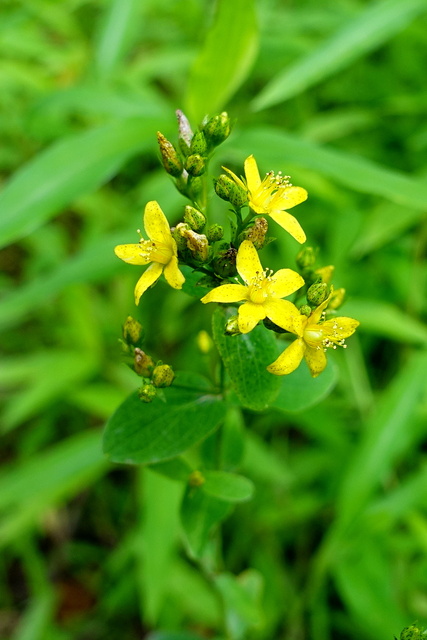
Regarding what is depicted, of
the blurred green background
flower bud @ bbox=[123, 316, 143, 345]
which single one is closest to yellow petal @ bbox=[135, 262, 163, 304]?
flower bud @ bbox=[123, 316, 143, 345]

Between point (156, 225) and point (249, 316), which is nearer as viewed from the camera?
point (249, 316)

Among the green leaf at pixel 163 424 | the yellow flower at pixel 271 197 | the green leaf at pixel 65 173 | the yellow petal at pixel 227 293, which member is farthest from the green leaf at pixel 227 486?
the green leaf at pixel 65 173

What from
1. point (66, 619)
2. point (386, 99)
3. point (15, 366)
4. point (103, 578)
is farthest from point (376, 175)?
point (66, 619)

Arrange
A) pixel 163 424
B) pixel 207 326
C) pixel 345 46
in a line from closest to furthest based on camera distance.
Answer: pixel 163 424, pixel 345 46, pixel 207 326

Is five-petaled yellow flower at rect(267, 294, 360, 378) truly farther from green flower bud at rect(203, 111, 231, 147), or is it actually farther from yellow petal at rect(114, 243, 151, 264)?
green flower bud at rect(203, 111, 231, 147)

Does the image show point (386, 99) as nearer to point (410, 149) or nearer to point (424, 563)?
point (410, 149)

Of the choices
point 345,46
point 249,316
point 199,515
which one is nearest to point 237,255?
point 249,316

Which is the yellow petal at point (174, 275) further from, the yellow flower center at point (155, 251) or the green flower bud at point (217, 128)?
the green flower bud at point (217, 128)

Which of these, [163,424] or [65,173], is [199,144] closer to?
[163,424]
